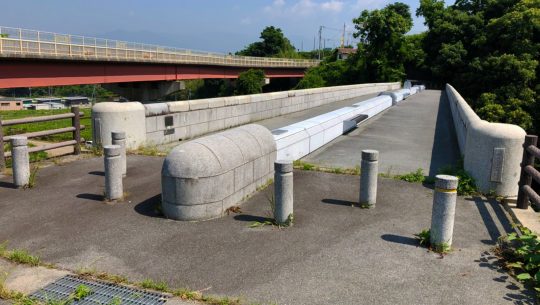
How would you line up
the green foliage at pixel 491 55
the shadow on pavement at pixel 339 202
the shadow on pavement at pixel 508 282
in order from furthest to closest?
the green foliage at pixel 491 55, the shadow on pavement at pixel 339 202, the shadow on pavement at pixel 508 282

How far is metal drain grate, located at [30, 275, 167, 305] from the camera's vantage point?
413 cm

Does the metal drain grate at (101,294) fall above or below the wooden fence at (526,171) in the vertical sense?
below

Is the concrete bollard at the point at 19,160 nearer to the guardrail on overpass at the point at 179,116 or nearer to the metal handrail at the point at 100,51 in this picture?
the guardrail on overpass at the point at 179,116

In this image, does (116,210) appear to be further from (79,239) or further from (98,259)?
(98,259)

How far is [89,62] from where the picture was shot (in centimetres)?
3022

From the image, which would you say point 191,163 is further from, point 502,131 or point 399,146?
point 399,146

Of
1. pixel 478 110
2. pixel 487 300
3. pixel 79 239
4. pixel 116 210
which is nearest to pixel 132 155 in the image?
pixel 116 210

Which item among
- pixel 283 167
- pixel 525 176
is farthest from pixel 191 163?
pixel 525 176

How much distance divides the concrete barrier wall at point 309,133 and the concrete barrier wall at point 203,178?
2.23 metres

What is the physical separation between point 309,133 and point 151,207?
5.34 meters

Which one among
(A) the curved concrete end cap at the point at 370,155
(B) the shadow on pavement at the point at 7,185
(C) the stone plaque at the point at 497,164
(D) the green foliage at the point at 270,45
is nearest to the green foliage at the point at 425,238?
(A) the curved concrete end cap at the point at 370,155

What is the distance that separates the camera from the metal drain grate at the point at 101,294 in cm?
413

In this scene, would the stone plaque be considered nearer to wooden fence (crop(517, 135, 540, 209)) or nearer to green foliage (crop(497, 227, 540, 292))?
wooden fence (crop(517, 135, 540, 209))

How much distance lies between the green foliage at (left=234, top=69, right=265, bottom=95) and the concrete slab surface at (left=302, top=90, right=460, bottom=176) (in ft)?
149
